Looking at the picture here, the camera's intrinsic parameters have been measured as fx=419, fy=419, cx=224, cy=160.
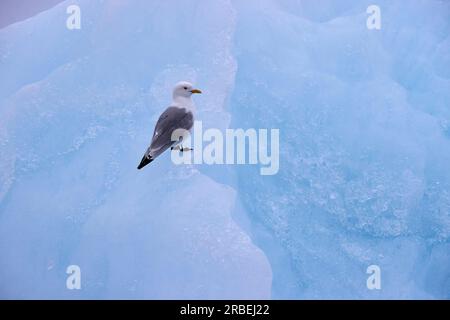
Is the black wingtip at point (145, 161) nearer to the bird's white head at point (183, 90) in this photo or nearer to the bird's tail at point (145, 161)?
the bird's tail at point (145, 161)

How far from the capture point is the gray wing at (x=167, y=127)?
1.83m

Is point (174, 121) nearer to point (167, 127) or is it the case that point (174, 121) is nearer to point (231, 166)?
point (167, 127)

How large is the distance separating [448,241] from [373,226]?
0.36m

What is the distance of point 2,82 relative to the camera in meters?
1.93

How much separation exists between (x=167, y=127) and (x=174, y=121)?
4 cm

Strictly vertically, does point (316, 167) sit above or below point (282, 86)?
below

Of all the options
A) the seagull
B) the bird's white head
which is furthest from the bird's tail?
the bird's white head

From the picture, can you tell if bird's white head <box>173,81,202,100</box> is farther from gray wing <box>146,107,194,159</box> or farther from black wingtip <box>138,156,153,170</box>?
black wingtip <box>138,156,153,170</box>

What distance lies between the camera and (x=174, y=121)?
72.3 inches

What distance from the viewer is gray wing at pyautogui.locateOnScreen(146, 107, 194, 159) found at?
1830mm

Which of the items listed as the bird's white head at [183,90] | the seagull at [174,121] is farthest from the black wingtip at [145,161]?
the bird's white head at [183,90]

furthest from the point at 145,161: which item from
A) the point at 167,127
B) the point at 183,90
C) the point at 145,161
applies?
the point at 183,90
